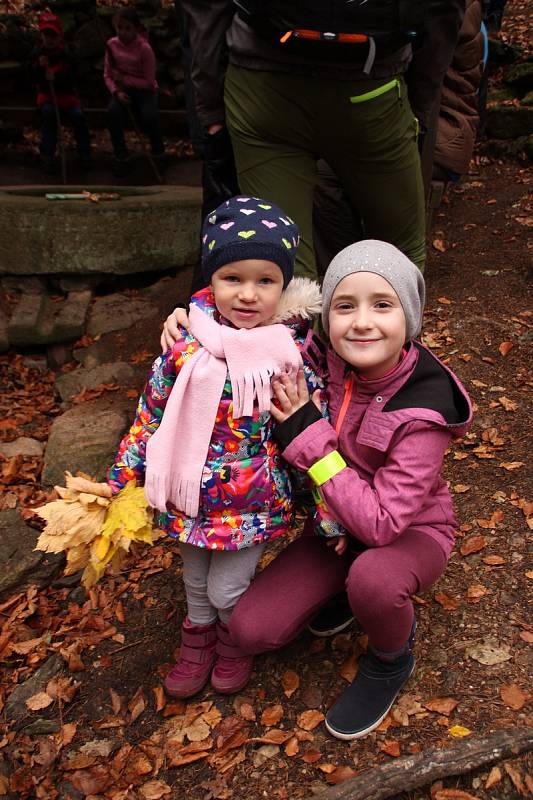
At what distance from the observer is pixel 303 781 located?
7.14 ft

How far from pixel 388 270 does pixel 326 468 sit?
24.8 inches

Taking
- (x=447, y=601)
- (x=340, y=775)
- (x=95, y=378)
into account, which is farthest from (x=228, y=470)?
(x=95, y=378)

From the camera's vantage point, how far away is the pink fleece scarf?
2082mm

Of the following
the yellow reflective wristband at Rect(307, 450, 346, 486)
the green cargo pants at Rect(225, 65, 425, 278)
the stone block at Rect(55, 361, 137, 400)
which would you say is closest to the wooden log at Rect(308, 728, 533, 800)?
the yellow reflective wristband at Rect(307, 450, 346, 486)

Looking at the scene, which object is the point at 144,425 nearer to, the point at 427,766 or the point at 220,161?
the point at 220,161

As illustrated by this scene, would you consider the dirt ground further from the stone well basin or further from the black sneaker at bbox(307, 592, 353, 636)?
the stone well basin

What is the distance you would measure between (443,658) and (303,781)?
0.67m

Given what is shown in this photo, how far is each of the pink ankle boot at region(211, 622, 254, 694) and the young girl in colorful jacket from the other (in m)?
0.19

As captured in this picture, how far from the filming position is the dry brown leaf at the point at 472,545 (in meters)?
2.92

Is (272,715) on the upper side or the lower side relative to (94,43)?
lower

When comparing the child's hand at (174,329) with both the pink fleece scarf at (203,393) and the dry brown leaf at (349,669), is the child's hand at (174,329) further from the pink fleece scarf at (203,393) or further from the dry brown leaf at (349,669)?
the dry brown leaf at (349,669)

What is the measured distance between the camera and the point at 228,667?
248 centimetres

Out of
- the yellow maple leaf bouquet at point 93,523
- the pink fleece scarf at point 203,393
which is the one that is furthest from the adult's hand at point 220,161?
the yellow maple leaf bouquet at point 93,523

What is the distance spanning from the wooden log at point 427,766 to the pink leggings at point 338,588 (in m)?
0.33
